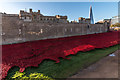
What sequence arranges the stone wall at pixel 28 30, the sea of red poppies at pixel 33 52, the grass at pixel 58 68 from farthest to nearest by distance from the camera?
the stone wall at pixel 28 30 → the sea of red poppies at pixel 33 52 → the grass at pixel 58 68

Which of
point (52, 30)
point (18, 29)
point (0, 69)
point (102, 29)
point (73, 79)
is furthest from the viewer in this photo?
point (102, 29)

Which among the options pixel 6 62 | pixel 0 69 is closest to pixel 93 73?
pixel 0 69

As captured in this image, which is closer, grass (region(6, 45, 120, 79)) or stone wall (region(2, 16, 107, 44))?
grass (region(6, 45, 120, 79))

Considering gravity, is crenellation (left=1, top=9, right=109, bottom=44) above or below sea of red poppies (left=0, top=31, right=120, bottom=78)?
above

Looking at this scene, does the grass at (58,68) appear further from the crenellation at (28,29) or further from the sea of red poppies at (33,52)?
the crenellation at (28,29)

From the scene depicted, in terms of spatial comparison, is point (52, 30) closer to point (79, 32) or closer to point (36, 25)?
point (36, 25)

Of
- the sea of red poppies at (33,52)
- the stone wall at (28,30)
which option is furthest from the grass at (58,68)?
the stone wall at (28,30)

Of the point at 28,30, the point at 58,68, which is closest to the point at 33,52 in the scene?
the point at 58,68

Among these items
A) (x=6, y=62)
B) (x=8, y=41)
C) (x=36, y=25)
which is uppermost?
(x=36, y=25)

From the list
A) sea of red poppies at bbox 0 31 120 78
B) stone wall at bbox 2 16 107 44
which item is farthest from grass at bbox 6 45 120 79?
stone wall at bbox 2 16 107 44

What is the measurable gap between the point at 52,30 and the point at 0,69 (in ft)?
30.7

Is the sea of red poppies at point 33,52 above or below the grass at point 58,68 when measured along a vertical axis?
above

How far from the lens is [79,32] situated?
17.0 meters

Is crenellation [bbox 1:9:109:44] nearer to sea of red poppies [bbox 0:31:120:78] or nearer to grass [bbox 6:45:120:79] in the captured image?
sea of red poppies [bbox 0:31:120:78]
